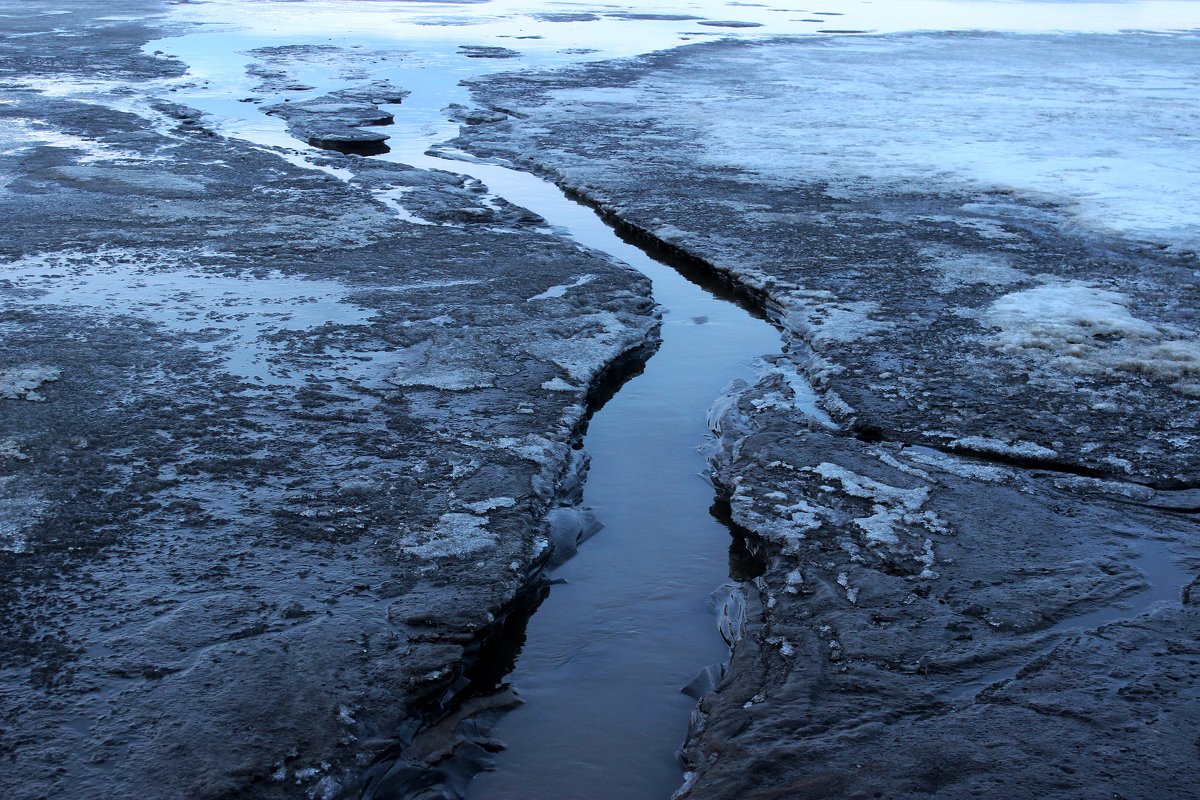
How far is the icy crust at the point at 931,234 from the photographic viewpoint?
456 centimetres

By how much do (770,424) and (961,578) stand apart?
1.30m

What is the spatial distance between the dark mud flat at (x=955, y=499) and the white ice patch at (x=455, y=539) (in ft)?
3.03

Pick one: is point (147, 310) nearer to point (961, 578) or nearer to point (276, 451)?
point (276, 451)

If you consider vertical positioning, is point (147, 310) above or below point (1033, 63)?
below

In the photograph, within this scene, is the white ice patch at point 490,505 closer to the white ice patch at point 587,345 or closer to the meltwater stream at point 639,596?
the meltwater stream at point 639,596

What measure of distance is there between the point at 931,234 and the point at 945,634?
4.63m

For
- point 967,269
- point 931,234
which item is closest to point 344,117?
point 931,234

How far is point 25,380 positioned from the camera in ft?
14.8

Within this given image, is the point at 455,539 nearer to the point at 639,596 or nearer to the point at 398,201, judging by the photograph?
the point at 639,596

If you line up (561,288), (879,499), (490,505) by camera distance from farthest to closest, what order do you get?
1. (561,288)
2. (879,499)
3. (490,505)

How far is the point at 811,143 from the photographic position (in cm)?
1023

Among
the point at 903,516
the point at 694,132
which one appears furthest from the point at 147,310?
the point at 694,132

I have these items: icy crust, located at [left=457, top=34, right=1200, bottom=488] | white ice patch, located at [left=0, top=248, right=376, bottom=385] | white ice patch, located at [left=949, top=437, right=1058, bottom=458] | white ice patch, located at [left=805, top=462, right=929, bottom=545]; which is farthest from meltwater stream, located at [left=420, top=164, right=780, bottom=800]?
white ice patch, located at [left=0, top=248, right=376, bottom=385]

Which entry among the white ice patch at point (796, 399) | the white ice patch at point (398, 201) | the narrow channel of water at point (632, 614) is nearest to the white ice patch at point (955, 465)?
the white ice patch at point (796, 399)
